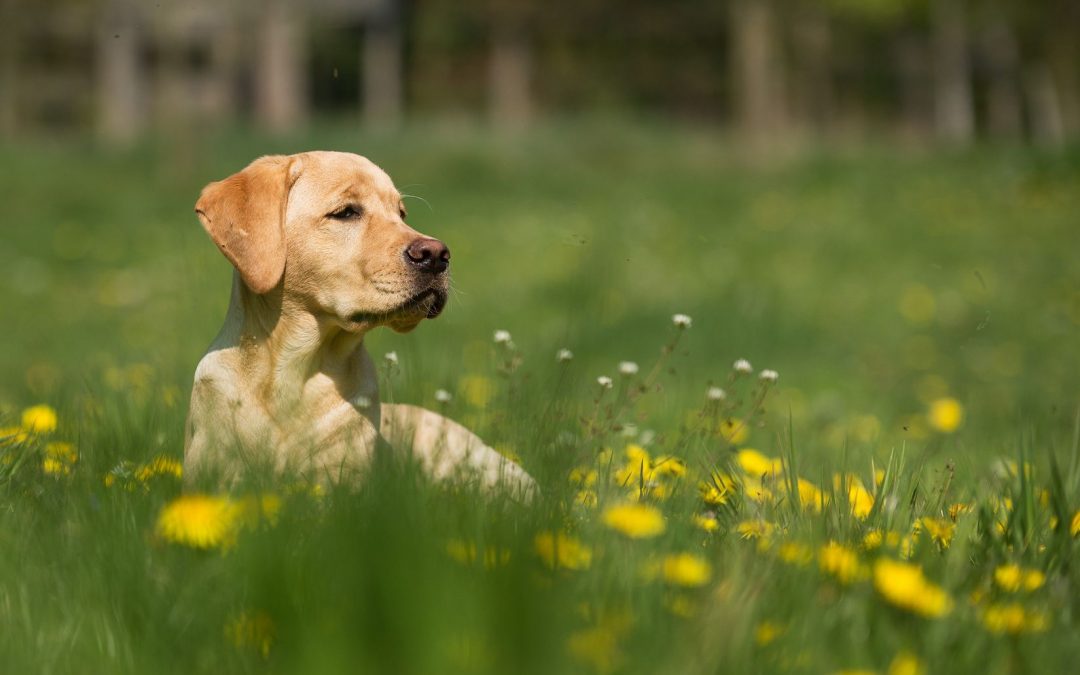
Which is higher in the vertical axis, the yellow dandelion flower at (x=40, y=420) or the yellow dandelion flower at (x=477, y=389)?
the yellow dandelion flower at (x=40, y=420)

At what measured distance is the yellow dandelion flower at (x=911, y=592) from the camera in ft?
5.96

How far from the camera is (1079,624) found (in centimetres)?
204

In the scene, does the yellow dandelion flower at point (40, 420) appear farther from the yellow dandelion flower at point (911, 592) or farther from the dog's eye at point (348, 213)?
the yellow dandelion flower at point (911, 592)

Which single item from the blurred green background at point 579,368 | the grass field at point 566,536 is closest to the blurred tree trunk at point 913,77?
the blurred green background at point 579,368

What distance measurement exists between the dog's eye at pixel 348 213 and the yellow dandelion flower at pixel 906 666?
220 centimetres

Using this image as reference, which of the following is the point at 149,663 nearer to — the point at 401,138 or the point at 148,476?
the point at 148,476

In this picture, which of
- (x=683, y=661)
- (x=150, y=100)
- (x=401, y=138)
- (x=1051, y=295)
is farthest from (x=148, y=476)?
(x=150, y=100)

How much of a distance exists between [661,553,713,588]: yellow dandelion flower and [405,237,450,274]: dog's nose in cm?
154

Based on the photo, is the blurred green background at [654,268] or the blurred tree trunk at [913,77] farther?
the blurred tree trunk at [913,77]

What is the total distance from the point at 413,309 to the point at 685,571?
5.19 ft

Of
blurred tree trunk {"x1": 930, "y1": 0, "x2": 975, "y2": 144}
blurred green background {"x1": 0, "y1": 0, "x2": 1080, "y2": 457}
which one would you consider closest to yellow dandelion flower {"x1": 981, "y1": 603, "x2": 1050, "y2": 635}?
blurred green background {"x1": 0, "y1": 0, "x2": 1080, "y2": 457}

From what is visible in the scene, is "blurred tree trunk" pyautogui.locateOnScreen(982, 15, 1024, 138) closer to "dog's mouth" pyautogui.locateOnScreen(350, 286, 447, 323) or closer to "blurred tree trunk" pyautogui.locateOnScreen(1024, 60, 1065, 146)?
"blurred tree trunk" pyautogui.locateOnScreen(1024, 60, 1065, 146)

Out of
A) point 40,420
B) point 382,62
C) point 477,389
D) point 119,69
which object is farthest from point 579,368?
point 119,69

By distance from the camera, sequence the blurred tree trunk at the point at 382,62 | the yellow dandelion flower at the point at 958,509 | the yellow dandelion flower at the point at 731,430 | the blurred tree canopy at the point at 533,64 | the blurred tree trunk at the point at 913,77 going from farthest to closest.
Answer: the blurred tree trunk at the point at 913,77
the blurred tree trunk at the point at 382,62
the blurred tree canopy at the point at 533,64
the yellow dandelion flower at the point at 731,430
the yellow dandelion flower at the point at 958,509
